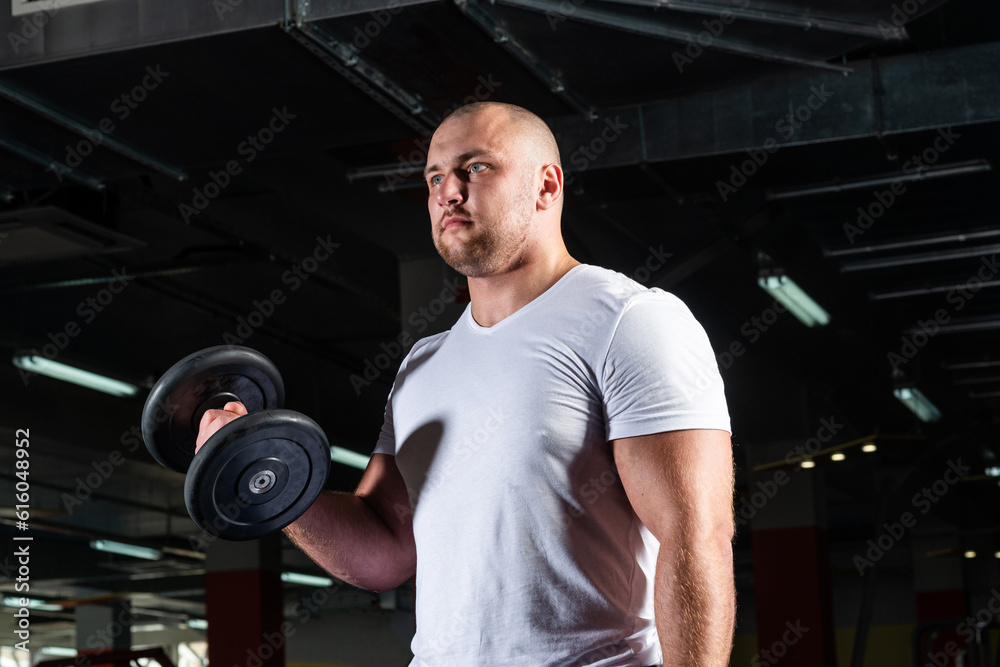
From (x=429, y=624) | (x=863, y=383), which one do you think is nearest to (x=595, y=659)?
(x=429, y=624)

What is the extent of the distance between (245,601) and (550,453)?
10203 mm

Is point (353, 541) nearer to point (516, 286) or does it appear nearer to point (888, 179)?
point (516, 286)

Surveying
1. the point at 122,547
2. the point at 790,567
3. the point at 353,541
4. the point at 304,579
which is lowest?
the point at 353,541

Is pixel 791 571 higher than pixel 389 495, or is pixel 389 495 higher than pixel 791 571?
pixel 791 571

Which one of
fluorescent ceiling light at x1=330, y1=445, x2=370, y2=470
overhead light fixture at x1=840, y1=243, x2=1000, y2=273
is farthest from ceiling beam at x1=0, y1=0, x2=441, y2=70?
fluorescent ceiling light at x1=330, y1=445, x2=370, y2=470

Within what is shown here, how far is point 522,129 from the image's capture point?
166 cm

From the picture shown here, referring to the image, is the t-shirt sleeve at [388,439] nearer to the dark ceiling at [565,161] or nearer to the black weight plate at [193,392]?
the black weight plate at [193,392]

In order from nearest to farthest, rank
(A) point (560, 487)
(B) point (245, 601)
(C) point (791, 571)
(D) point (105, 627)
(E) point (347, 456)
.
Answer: (A) point (560, 487) < (E) point (347, 456) < (C) point (791, 571) < (B) point (245, 601) < (D) point (105, 627)

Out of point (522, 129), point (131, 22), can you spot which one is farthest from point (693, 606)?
point (131, 22)

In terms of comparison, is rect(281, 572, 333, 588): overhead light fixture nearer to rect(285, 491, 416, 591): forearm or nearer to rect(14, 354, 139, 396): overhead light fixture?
rect(14, 354, 139, 396): overhead light fixture

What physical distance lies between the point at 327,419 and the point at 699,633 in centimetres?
973

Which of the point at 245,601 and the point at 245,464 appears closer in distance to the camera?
the point at 245,464

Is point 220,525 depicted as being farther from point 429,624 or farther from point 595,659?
point 595,659

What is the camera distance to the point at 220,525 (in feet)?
5.27
